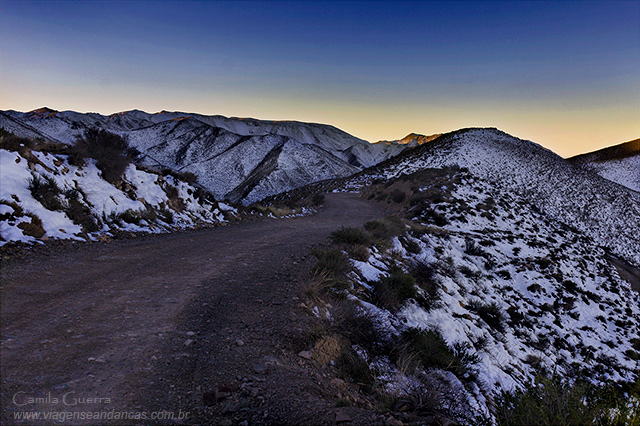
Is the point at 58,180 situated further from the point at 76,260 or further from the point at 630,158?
the point at 630,158

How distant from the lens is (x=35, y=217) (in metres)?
7.09

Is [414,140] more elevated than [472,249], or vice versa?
[414,140]

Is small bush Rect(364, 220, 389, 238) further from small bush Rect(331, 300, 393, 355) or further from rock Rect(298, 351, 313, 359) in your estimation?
rock Rect(298, 351, 313, 359)

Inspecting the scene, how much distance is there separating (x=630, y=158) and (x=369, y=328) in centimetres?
10184

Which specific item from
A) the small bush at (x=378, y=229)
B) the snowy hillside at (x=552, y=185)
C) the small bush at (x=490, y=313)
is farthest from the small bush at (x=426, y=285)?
the snowy hillside at (x=552, y=185)

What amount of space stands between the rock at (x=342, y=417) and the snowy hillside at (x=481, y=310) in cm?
93

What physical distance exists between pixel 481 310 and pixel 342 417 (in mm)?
7489

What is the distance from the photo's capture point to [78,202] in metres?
8.64

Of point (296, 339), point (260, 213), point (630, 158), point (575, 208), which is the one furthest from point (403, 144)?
point (296, 339)

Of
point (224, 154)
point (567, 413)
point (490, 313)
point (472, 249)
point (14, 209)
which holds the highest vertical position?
point (224, 154)

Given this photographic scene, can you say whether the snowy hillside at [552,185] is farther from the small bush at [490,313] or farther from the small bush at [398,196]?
the small bush at [490,313]

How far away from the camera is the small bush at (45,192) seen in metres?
7.73

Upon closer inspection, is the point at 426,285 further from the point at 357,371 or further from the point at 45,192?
the point at 45,192

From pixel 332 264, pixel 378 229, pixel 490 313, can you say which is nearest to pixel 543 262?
pixel 490 313
